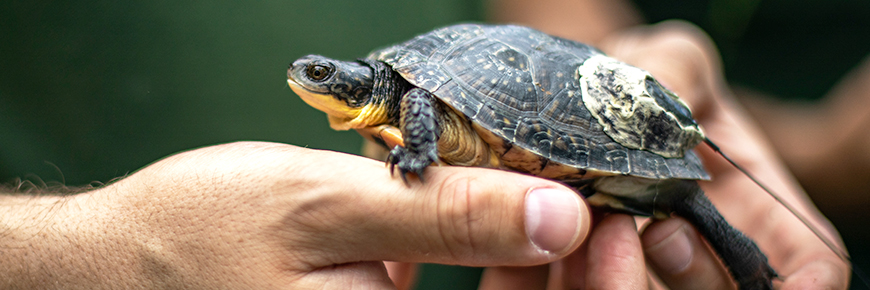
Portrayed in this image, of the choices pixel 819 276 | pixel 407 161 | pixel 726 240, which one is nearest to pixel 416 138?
pixel 407 161

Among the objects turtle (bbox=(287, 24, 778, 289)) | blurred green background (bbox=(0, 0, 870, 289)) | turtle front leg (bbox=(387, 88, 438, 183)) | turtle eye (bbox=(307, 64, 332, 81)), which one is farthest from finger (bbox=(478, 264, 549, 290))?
blurred green background (bbox=(0, 0, 870, 289))

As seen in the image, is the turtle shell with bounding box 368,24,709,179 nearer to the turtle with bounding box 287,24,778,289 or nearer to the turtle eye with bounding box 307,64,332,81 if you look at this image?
the turtle with bounding box 287,24,778,289

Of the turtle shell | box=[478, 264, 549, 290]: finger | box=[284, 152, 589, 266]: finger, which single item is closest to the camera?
box=[284, 152, 589, 266]: finger

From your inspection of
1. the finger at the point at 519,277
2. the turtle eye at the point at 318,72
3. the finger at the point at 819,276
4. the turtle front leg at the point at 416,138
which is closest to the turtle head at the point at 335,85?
the turtle eye at the point at 318,72

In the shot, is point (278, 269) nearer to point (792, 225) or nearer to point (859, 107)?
point (792, 225)

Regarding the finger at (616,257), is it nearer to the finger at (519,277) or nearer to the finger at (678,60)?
the finger at (519,277)

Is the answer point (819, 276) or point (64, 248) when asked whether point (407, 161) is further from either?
point (819, 276)
